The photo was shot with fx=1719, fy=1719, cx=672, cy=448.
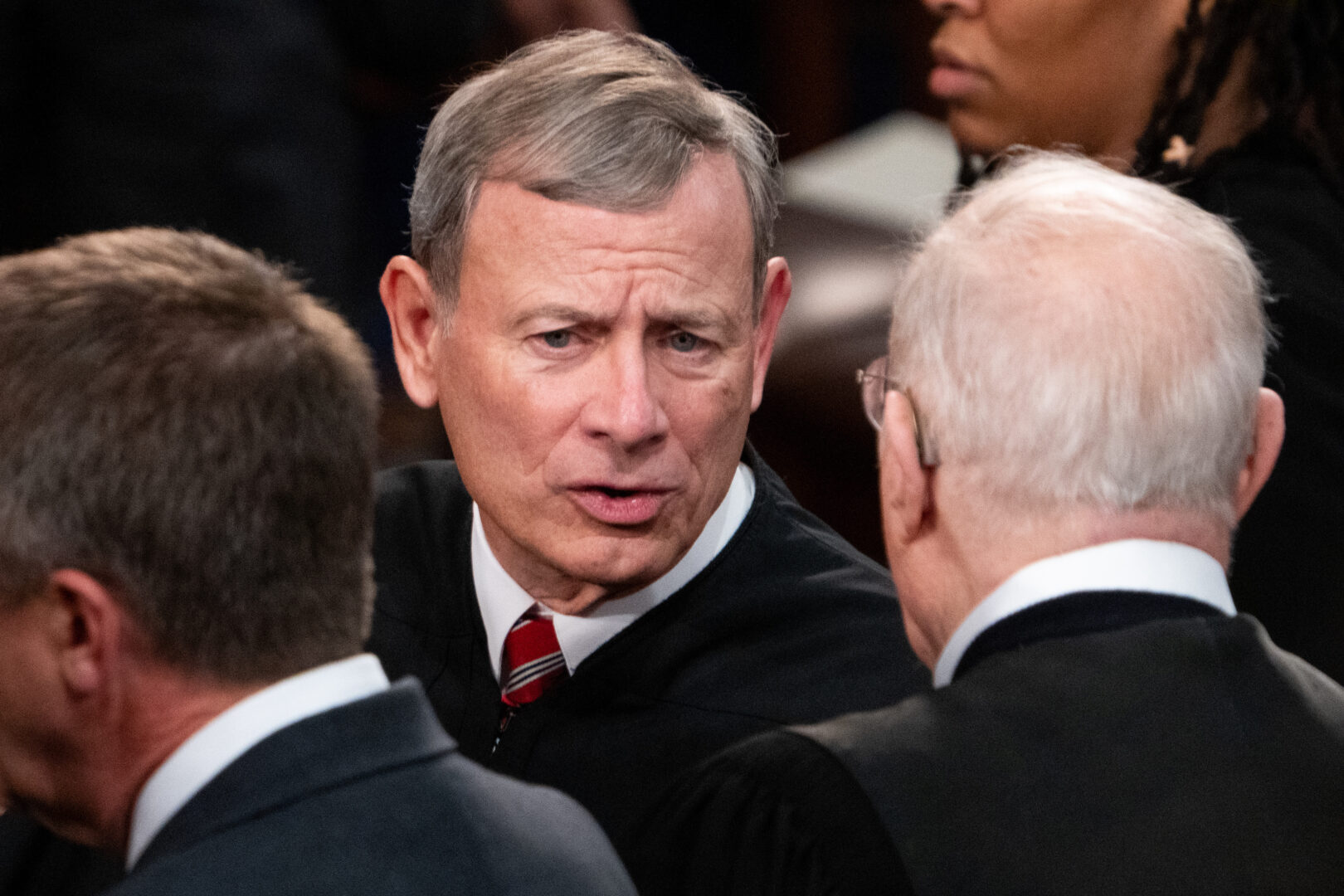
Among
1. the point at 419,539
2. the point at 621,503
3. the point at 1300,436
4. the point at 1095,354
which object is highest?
the point at 1095,354

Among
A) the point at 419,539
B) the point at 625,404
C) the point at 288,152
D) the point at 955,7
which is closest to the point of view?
the point at 625,404

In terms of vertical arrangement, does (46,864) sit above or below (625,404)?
below

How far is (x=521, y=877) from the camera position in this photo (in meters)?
1.34

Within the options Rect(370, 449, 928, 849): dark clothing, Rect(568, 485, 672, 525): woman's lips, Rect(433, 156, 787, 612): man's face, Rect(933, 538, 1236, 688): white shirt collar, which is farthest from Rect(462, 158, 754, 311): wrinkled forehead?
Rect(933, 538, 1236, 688): white shirt collar

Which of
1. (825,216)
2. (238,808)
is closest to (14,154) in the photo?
(825,216)

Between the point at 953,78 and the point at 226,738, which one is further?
the point at 953,78

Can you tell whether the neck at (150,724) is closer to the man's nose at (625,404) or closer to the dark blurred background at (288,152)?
the man's nose at (625,404)

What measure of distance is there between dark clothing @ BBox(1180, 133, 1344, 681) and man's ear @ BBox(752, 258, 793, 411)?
65cm

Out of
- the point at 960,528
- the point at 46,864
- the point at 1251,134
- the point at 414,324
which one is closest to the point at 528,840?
the point at 960,528

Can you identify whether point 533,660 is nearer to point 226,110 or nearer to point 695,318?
point 695,318

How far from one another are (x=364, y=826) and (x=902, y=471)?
24.1 inches

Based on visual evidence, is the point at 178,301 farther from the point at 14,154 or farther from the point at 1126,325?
the point at 14,154

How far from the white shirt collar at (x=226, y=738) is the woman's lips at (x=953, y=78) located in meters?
1.68

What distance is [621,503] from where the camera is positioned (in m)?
1.95
